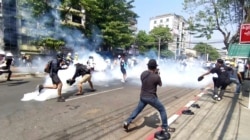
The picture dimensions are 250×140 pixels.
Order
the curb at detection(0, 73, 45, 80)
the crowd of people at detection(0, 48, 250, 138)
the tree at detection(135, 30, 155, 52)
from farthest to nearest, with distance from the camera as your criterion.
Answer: the tree at detection(135, 30, 155, 52) < the curb at detection(0, 73, 45, 80) < the crowd of people at detection(0, 48, 250, 138)

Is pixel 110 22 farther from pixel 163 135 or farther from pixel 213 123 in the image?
pixel 163 135

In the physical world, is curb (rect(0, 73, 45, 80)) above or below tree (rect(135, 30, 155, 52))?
below

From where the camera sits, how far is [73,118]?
6.91 meters

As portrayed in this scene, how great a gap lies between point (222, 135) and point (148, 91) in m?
2.01

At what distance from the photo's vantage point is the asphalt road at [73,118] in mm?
5617

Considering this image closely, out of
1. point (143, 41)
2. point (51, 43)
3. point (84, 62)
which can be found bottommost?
→ point (84, 62)

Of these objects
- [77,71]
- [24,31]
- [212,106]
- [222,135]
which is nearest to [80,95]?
[77,71]

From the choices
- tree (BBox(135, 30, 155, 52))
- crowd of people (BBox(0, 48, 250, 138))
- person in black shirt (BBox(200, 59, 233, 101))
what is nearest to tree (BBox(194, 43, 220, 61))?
tree (BBox(135, 30, 155, 52))

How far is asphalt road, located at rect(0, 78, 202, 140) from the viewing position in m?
5.62

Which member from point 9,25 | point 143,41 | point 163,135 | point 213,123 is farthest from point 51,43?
point 143,41

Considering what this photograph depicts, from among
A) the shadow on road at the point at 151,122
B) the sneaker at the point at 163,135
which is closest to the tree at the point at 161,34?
the shadow on road at the point at 151,122

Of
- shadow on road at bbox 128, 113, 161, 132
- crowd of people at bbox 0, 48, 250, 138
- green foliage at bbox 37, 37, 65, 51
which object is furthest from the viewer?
green foliage at bbox 37, 37, 65, 51

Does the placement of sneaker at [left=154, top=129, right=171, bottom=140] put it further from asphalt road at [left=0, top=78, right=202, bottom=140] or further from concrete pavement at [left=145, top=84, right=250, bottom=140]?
asphalt road at [left=0, top=78, right=202, bottom=140]

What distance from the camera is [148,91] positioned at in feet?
18.8
